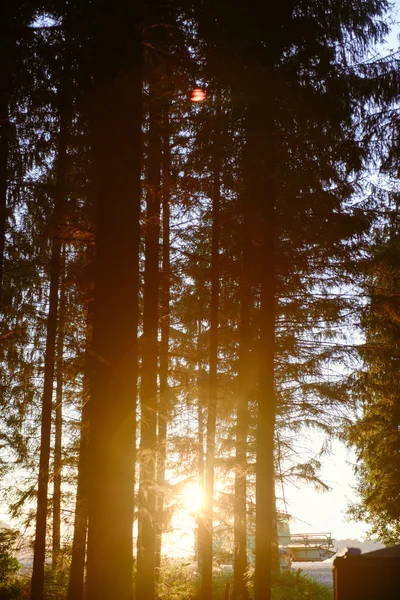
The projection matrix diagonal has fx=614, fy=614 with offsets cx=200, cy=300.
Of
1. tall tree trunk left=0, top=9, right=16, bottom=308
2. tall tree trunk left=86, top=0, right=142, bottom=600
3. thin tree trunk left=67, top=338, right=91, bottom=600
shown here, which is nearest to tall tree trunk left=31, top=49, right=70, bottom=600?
thin tree trunk left=67, top=338, right=91, bottom=600

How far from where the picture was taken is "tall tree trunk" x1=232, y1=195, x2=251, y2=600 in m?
14.1

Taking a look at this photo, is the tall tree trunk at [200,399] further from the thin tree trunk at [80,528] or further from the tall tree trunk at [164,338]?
the thin tree trunk at [80,528]

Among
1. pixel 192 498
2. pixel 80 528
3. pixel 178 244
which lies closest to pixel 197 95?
pixel 178 244

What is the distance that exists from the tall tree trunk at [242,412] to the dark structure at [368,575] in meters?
3.73

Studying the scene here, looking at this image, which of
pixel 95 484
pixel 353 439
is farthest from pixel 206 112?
pixel 353 439

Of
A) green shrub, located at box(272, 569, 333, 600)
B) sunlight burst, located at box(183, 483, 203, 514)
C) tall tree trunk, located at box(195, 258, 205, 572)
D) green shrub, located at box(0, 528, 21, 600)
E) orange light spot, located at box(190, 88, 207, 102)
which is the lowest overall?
green shrub, located at box(272, 569, 333, 600)

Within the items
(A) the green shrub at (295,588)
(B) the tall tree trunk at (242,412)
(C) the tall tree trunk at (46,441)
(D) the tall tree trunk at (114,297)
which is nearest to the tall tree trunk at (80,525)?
(C) the tall tree trunk at (46,441)

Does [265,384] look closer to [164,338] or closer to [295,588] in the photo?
[164,338]

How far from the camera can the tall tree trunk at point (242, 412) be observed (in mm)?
14078

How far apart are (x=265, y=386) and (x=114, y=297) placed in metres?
5.94

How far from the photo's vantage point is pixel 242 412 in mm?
14773

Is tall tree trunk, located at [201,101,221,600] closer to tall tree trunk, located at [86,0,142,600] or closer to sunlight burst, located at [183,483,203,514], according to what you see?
sunlight burst, located at [183,483,203,514]

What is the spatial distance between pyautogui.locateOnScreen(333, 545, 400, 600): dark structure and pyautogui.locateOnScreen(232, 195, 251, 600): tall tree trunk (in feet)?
12.3

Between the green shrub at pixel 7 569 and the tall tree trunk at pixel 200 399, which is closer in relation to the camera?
the tall tree trunk at pixel 200 399
